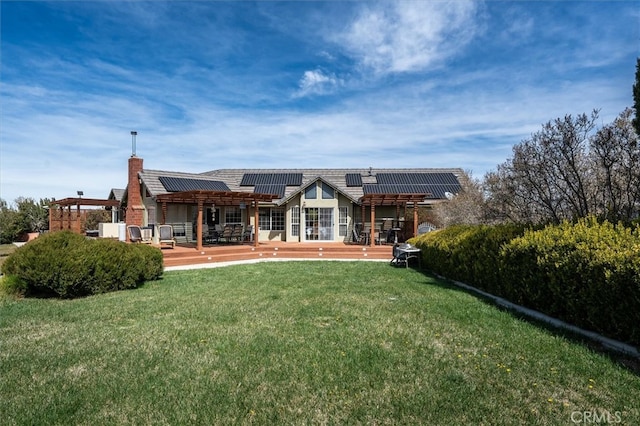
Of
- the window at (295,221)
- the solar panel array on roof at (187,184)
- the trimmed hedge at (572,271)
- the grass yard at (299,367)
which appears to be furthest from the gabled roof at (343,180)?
the grass yard at (299,367)

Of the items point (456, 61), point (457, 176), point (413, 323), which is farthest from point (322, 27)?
point (457, 176)

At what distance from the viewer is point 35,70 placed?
12.4 meters

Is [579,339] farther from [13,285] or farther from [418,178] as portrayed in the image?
[418,178]

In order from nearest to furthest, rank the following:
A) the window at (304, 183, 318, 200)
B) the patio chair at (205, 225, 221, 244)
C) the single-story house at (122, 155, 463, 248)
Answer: the patio chair at (205, 225, 221, 244) < the single-story house at (122, 155, 463, 248) < the window at (304, 183, 318, 200)

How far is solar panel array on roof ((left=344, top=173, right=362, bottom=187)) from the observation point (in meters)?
25.3

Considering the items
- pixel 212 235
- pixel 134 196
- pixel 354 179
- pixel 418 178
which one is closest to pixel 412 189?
pixel 418 178

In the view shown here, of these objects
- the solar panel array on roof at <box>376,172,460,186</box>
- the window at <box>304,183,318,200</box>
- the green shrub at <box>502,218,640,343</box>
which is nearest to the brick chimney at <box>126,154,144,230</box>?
the window at <box>304,183,318,200</box>

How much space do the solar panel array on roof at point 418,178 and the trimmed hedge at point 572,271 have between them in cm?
1700

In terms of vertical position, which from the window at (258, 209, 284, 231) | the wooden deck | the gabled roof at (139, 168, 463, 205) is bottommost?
the wooden deck

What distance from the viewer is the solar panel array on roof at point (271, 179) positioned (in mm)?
25531

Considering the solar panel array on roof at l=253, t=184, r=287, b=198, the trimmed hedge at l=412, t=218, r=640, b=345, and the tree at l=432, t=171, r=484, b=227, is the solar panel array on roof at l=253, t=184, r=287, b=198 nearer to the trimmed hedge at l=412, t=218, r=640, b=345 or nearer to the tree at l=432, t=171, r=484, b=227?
the tree at l=432, t=171, r=484, b=227

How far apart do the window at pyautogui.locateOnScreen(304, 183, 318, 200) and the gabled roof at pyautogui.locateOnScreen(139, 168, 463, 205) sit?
1.88 meters

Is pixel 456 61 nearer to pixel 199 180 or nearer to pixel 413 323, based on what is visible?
pixel 413 323

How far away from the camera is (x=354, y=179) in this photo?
25844mm
